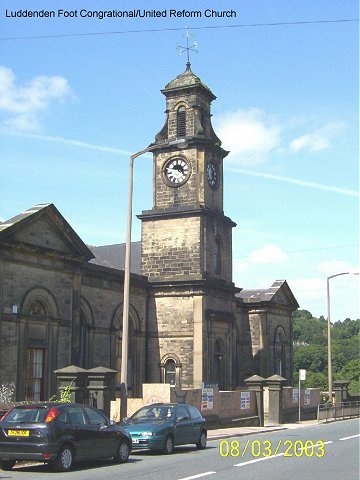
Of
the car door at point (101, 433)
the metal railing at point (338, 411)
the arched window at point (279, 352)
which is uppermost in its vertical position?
the arched window at point (279, 352)

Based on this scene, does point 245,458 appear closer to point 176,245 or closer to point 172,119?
point 176,245

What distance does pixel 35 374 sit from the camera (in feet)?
101

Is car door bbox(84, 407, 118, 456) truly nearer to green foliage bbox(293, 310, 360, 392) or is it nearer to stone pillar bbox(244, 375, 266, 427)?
stone pillar bbox(244, 375, 266, 427)

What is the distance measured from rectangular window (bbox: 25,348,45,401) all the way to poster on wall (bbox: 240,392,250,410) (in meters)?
8.47

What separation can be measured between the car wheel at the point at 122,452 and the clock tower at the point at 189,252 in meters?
21.6

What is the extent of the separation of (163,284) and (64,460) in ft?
83.7

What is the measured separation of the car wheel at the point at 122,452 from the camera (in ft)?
56.9

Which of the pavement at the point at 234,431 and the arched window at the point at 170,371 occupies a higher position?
the arched window at the point at 170,371

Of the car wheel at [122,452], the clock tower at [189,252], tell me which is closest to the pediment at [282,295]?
the clock tower at [189,252]

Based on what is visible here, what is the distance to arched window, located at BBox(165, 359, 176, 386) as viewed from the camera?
4023 cm

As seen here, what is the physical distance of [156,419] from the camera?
2002cm

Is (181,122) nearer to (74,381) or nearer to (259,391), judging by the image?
(259,391)

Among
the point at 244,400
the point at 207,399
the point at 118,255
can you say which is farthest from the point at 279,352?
the point at 207,399

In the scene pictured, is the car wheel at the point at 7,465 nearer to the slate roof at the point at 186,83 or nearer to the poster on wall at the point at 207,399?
the poster on wall at the point at 207,399
